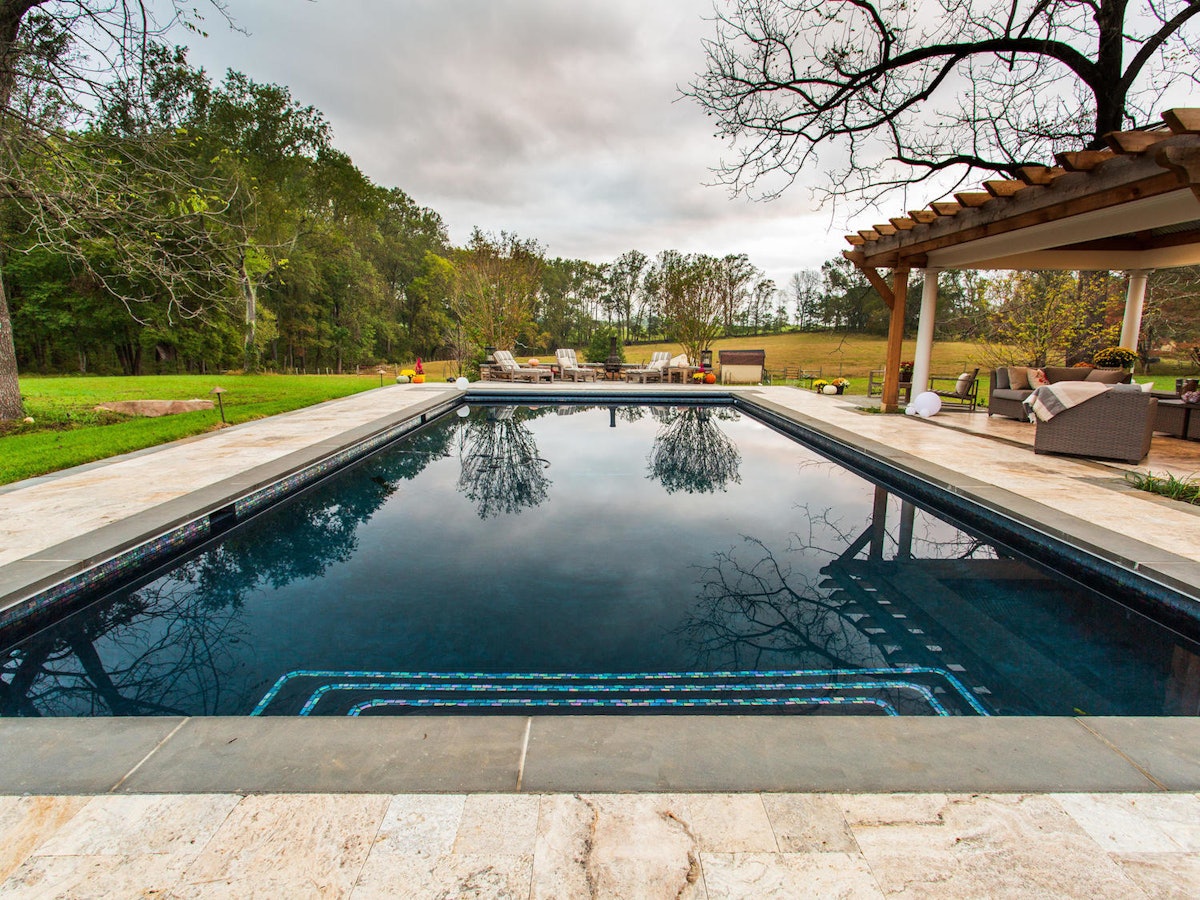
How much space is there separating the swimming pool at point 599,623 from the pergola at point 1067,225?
10.7ft

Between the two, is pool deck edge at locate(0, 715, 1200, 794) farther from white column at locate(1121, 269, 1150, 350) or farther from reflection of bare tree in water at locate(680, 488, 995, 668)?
white column at locate(1121, 269, 1150, 350)

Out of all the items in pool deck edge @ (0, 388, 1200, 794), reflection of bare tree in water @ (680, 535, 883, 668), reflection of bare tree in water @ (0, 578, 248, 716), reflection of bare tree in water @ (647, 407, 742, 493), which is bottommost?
reflection of bare tree in water @ (680, 535, 883, 668)

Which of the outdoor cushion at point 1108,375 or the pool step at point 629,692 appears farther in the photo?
the outdoor cushion at point 1108,375

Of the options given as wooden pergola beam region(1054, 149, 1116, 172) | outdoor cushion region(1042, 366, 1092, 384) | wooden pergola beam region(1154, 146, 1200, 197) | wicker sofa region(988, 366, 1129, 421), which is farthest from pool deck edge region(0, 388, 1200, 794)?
outdoor cushion region(1042, 366, 1092, 384)

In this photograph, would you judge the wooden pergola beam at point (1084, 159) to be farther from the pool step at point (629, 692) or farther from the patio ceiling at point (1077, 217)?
the pool step at point (629, 692)

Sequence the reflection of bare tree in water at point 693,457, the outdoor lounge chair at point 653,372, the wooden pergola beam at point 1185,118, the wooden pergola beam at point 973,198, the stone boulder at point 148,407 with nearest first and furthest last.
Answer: the wooden pergola beam at point 1185,118, the reflection of bare tree in water at point 693,457, the wooden pergola beam at point 973,198, the stone boulder at point 148,407, the outdoor lounge chair at point 653,372

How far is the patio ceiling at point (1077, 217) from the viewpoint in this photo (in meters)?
4.14

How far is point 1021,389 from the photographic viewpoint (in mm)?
8109

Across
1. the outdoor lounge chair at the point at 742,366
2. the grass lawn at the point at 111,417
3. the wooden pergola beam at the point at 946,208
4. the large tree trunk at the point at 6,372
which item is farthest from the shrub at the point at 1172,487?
the large tree trunk at the point at 6,372

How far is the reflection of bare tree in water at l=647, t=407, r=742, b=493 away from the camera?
5336mm

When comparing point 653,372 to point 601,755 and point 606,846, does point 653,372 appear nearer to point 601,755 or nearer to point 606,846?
point 601,755

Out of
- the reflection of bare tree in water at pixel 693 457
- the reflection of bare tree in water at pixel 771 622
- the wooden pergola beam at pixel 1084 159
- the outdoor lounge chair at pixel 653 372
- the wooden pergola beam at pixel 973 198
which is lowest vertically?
the reflection of bare tree in water at pixel 771 622

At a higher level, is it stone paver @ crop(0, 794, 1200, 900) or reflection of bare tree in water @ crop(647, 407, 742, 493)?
stone paver @ crop(0, 794, 1200, 900)

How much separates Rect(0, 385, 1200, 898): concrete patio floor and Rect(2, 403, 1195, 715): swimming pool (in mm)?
422
